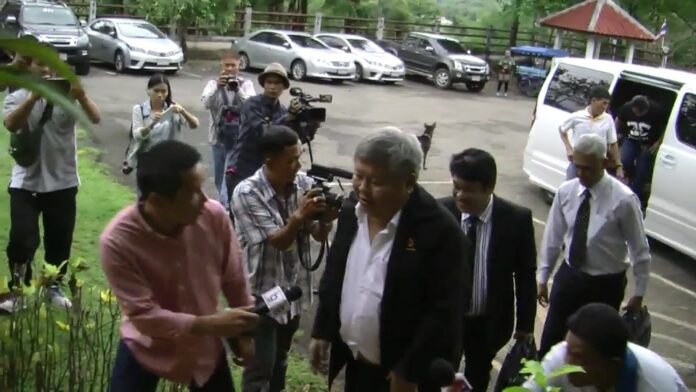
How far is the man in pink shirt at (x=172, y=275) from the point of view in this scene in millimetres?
2928

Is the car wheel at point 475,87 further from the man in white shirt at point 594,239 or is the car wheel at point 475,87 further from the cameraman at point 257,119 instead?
the man in white shirt at point 594,239

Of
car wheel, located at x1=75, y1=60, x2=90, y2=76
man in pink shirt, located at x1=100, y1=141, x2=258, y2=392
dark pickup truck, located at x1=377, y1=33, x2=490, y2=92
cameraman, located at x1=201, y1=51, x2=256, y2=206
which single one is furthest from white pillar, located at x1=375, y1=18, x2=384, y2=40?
man in pink shirt, located at x1=100, y1=141, x2=258, y2=392

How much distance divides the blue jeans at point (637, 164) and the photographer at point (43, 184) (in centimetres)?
581

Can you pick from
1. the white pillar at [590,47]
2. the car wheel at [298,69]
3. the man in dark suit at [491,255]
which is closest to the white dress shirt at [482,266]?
the man in dark suit at [491,255]

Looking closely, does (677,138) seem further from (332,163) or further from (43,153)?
(43,153)

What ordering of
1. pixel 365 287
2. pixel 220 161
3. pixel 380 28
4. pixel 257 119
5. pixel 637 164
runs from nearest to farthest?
pixel 365 287, pixel 257 119, pixel 220 161, pixel 637 164, pixel 380 28

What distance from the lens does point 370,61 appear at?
23609mm

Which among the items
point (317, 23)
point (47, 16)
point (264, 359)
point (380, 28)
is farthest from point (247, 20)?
point (264, 359)

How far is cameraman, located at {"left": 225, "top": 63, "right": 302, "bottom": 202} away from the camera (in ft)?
21.0

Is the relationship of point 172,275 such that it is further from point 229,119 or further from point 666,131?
point 666,131

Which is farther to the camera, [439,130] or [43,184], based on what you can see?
[439,130]

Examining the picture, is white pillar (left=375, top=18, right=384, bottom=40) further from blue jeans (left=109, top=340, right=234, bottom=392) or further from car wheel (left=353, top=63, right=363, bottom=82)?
blue jeans (left=109, top=340, right=234, bottom=392)

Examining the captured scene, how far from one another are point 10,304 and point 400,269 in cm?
193

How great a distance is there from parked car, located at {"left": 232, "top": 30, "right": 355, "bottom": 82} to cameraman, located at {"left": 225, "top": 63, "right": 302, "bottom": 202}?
52.3 feet
